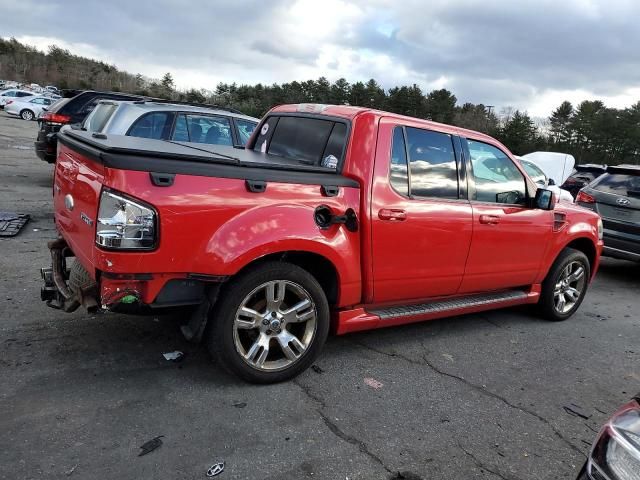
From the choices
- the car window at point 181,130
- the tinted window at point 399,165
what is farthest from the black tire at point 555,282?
the car window at point 181,130

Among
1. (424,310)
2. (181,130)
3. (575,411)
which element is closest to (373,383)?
(424,310)

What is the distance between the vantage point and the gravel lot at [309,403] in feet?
8.81

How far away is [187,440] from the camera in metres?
2.80

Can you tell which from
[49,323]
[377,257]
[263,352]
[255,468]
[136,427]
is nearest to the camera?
[255,468]

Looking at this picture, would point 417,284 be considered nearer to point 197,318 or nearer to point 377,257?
point 377,257

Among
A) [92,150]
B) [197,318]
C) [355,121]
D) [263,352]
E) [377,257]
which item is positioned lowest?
[263,352]

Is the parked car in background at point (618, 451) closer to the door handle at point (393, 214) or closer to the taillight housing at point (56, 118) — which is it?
the door handle at point (393, 214)

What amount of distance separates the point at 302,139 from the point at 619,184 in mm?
5783

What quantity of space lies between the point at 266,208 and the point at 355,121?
107 cm

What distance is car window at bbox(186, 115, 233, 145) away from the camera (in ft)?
24.9

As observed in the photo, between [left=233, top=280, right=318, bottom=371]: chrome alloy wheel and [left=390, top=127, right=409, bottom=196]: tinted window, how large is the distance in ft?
3.62

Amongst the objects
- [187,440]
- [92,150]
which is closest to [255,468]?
[187,440]

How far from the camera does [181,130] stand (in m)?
7.51

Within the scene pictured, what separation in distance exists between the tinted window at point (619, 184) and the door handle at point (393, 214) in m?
5.36
